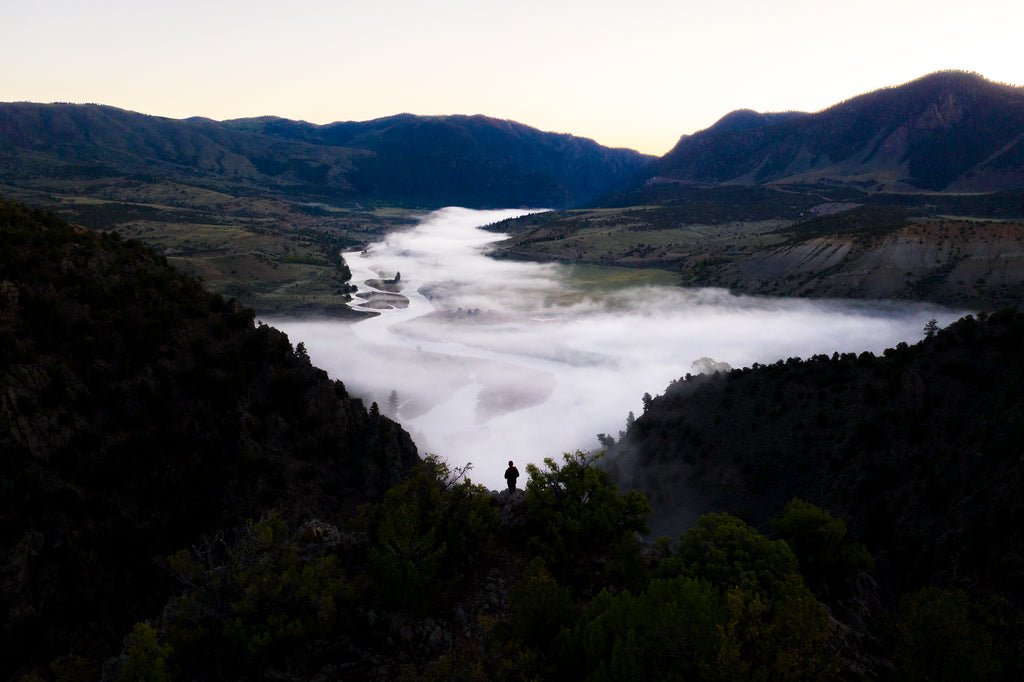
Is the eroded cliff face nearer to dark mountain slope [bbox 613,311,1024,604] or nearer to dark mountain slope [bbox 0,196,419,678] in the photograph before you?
dark mountain slope [bbox 613,311,1024,604]

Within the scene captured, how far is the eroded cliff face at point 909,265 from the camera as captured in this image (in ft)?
374

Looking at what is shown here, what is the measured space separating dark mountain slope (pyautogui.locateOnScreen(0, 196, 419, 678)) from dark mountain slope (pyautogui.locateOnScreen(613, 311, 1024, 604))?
1038 inches

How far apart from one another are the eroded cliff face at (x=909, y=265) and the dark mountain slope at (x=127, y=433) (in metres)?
122

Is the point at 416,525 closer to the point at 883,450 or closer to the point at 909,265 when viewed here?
the point at 883,450

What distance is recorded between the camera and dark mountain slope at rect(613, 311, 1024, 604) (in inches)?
1080

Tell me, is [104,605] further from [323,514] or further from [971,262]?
[971,262]

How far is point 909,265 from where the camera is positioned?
420 ft

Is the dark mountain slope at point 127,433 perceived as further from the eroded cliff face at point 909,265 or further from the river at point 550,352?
the eroded cliff face at point 909,265

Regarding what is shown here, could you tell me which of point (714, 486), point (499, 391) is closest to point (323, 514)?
point (714, 486)

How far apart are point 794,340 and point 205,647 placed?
128m

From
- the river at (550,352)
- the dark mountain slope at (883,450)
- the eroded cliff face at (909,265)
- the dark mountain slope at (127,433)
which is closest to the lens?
the dark mountain slope at (127,433)

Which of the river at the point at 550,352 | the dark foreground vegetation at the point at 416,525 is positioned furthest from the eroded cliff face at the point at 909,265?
the dark foreground vegetation at the point at 416,525

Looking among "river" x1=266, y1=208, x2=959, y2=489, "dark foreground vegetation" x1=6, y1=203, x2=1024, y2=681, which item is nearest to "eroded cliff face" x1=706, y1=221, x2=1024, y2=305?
"river" x1=266, y1=208, x2=959, y2=489

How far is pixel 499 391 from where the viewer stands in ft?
369
